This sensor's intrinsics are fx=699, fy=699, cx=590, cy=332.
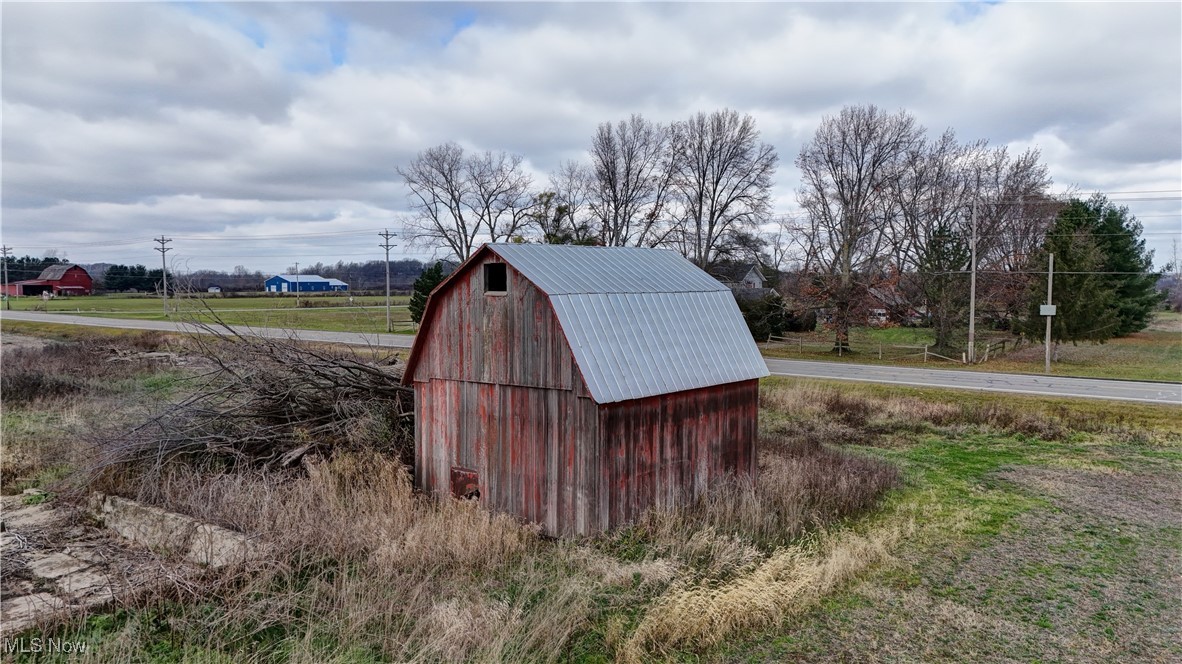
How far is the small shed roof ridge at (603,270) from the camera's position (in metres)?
9.88

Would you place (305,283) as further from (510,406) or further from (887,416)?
(510,406)

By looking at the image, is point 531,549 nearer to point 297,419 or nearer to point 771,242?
point 297,419

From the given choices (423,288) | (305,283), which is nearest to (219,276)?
(305,283)

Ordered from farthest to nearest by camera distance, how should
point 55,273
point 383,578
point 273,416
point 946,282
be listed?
point 55,273, point 946,282, point 273,416, point 383,578

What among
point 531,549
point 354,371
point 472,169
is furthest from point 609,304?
point 472,169

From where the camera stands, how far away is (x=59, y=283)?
277 feet

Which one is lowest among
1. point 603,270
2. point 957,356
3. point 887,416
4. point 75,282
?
point 887,416

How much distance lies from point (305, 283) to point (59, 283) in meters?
28.1

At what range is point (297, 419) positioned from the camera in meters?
12.5

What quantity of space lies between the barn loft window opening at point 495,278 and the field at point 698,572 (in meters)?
3.18

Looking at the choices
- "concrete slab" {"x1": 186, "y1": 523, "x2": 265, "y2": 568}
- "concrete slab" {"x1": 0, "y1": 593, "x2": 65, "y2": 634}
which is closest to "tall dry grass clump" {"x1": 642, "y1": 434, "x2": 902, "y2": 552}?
"concrete slab" {"x1": 186, "y1": 523, "x2": 265, "y2": 568}

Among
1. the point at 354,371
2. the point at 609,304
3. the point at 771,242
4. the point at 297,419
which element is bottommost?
the point at 297,419

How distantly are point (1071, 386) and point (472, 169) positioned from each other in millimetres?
36102

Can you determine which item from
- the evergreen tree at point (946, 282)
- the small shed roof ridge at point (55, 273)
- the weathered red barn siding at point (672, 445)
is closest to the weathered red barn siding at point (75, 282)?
the small shed roof ridge at point (55, 273)
